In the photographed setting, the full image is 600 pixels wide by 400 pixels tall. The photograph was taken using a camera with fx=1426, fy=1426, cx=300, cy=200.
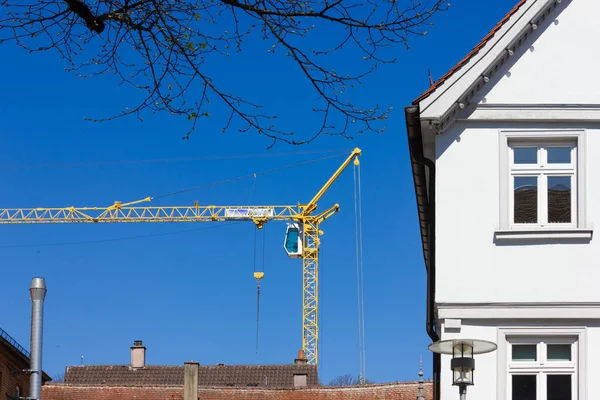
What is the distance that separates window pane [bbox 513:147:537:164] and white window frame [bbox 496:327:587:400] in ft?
8.64

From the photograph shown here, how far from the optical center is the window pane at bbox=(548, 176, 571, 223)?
21.5 metres

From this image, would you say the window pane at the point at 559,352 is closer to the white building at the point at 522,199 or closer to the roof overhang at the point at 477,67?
the white building at the point at 522,199

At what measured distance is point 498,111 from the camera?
2189 centimetres

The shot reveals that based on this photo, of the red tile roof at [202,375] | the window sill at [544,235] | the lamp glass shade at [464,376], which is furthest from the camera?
the red tile roof at [202,375]

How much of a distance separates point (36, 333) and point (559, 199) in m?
8.26

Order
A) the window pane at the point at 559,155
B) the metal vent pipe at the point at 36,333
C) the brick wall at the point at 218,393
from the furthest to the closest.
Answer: the brick wall at the point at 218,393 → the window pane at the point at 559,155 → the metal vent pipe at the point at 36,333

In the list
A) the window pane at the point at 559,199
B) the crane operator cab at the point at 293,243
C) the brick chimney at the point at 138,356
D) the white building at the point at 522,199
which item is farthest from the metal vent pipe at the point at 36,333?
the crane operator cab at the point at 293,243

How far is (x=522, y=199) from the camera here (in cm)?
2161

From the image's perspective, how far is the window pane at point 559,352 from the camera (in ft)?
68.8

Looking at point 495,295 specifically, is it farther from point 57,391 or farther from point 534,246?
point 57,391

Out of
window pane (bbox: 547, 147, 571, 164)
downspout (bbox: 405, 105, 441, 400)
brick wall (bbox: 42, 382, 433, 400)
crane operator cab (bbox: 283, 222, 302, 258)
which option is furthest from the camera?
crane operator cab (bbox: 283, 222, 302, 258)

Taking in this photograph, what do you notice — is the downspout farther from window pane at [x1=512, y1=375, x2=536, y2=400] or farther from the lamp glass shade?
the lamp glass shade

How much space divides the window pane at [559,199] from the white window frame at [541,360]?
1.73 metres

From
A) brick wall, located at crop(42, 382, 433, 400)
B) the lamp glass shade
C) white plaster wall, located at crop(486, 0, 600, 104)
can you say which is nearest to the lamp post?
the lamp glass shade
